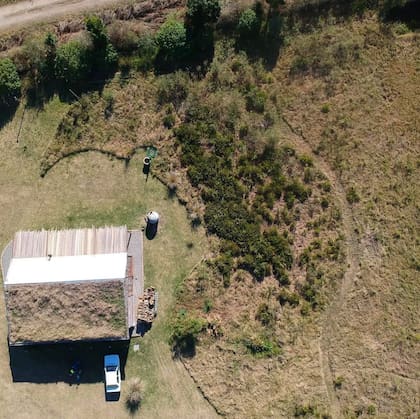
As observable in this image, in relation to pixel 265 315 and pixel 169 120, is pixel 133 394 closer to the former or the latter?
pixel 265 315

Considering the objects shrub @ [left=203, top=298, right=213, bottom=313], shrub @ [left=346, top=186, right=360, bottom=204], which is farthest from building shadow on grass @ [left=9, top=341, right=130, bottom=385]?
shrub @ [left=346, top=186, right=360, bottom=204]

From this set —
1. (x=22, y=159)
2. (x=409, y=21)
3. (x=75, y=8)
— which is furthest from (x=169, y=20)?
(x=409, y=21)

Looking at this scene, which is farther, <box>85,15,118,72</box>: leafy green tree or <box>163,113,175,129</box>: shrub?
<box>163,113,175,129</box>: shrub

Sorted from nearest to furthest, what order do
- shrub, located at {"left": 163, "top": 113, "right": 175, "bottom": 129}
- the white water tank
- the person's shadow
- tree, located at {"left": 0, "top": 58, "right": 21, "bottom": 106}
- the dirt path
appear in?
tree, located at {"left": 0, "top": 58, "right": 21, "bottom": 106} < the white water tank < the person's shadow < the dirt path < shrub, located at {"left": 163, "top": 113, "right": 175, "bottom": 129}

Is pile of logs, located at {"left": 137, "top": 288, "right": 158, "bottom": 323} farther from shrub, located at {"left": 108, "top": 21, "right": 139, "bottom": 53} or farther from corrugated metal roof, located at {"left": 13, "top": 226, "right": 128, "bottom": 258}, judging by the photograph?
shrub, located at {"left": 108, "top": 21, "right": 139, "bottom": 53}

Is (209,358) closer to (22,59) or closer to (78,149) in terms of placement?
(78,149)

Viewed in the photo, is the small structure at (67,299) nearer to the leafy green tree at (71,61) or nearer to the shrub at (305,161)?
the leafy green tree at (71,61)

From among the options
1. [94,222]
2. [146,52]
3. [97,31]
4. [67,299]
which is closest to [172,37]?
[146,52]
